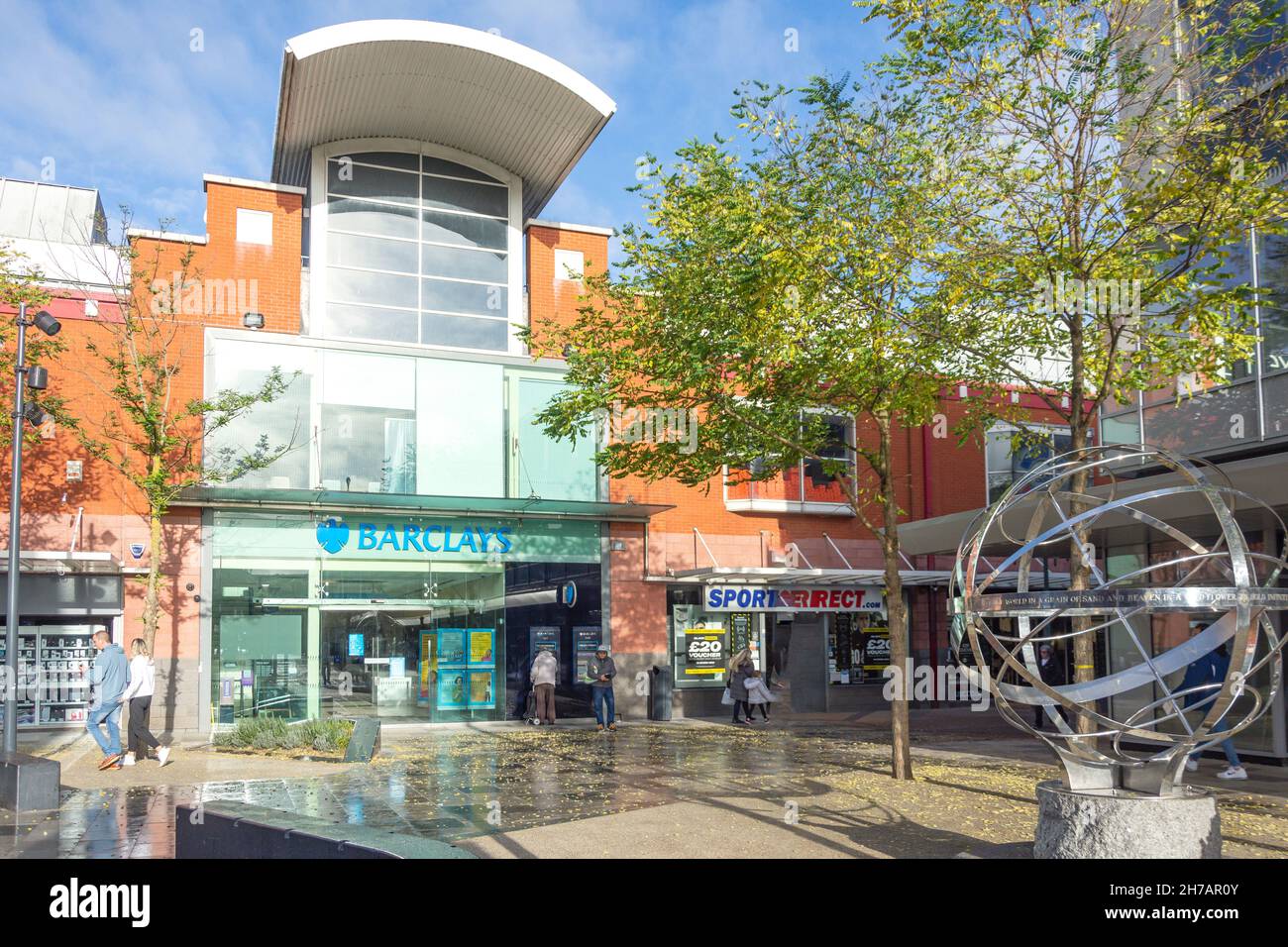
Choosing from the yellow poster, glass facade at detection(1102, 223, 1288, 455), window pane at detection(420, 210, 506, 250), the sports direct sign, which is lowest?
the yellow poster

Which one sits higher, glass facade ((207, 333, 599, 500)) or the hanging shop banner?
glass facade ((207, 333, 599, 500))

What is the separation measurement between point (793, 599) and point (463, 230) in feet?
36.6

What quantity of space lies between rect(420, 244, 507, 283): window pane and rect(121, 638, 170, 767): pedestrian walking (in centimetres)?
1112

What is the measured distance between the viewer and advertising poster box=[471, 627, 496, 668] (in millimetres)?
23906

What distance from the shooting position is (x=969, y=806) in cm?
1189

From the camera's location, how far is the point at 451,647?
78.0 ft

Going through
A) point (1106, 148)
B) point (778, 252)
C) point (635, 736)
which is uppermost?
point (1106, 148)

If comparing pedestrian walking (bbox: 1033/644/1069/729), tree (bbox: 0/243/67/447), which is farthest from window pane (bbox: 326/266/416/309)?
pedestrian walking (bbox: 1033/644/1069/729)

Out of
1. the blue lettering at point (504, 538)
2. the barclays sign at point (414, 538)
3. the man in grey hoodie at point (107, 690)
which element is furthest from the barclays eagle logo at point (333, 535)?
the man in grey hoodie at point (107, 690)

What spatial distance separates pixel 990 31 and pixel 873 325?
3.19 metres

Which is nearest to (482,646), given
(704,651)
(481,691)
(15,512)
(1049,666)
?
(481,691)

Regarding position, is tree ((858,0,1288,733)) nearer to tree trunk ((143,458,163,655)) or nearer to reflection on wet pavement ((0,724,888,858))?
reflection on wet pavement ((0,724,888,858))
